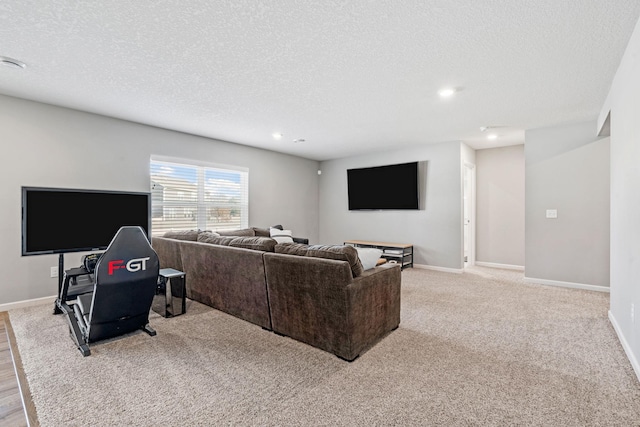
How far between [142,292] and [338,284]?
1761 millimetres

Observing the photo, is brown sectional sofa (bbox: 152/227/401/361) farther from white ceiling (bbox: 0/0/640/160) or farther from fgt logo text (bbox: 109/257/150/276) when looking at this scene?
white ceiling (bbox: 0/0/640/160)

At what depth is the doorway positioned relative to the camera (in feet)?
20.1

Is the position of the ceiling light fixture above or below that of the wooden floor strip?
above

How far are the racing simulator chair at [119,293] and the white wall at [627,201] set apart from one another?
12.3 feet

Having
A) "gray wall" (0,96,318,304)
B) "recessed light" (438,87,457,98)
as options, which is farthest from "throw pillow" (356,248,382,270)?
"gray wall" (0,96,318,304)

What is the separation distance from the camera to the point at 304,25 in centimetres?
210

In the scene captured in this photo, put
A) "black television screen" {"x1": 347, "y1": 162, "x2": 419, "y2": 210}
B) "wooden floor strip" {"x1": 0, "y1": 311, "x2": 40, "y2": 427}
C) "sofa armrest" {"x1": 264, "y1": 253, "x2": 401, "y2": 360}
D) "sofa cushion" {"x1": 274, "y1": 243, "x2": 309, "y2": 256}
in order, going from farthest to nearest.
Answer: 1. "black television screen" {"x1": 347, "y1": 162, "x2": 419, "y2": 210}
2. "sofa cushion" {"x1": 274, "y1": 243, "x2": 309, "y2": 256}
3. "sofa armrest" {"x1": 264, "y1": 253, "x2": 401, "y2": 360}
4. "wooden floor strip" {"x1": 0, "y1": 311, "x2": 40, "y2": 427}

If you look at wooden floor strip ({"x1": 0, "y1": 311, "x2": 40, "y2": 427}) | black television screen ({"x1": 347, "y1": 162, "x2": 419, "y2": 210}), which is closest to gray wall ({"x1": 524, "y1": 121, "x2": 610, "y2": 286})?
black television screen ({"x1": 347, "y1": 162, "x2": 419, "y2": 210})

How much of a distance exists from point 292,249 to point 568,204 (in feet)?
14.2

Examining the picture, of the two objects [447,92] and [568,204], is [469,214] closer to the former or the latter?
[568,204]

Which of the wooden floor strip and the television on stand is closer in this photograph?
the wooden floor strip

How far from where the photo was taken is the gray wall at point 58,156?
3.44 m

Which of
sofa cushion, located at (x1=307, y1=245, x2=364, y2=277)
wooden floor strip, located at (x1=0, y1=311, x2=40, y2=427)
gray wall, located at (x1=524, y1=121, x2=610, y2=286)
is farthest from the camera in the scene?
gray wall, located at (x1=524, y1=121, x2=610, y2=286)

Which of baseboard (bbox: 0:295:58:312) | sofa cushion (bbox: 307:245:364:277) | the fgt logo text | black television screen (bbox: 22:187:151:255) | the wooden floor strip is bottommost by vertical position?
the wooden floor strip
